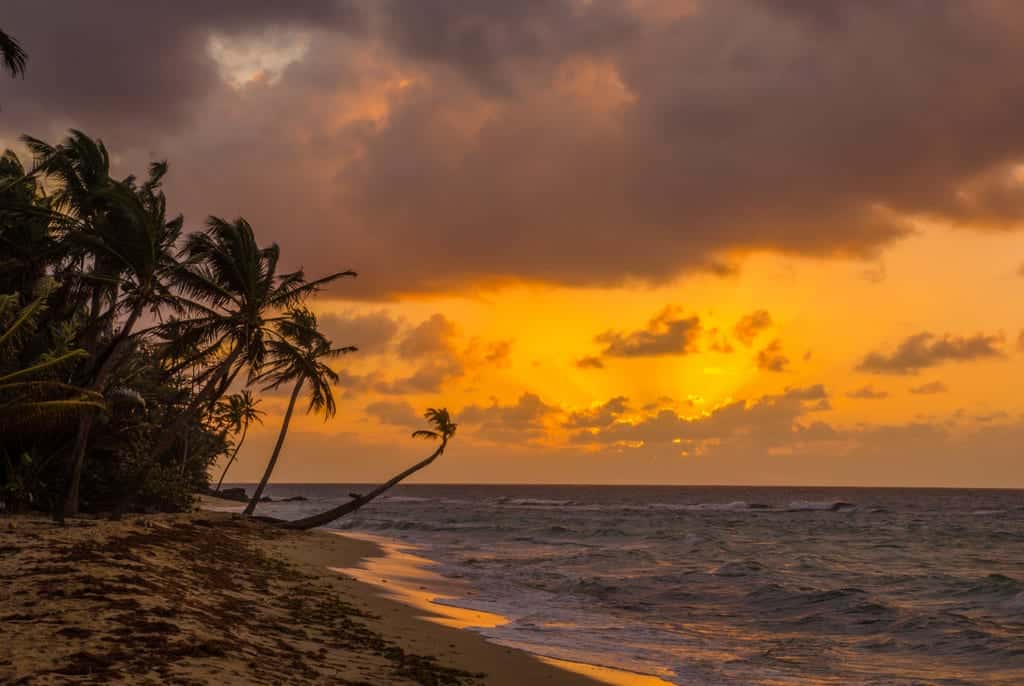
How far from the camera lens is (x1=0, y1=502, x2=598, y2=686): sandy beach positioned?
9.02 meters

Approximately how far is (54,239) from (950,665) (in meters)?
25.0

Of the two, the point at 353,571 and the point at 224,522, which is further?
the point at 224,522

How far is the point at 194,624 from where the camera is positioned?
11.2 meters

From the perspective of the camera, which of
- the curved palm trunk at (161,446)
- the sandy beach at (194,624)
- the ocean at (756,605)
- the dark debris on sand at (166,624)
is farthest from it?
the curved palm trunk at (161,446)

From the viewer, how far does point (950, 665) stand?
17.1 metres

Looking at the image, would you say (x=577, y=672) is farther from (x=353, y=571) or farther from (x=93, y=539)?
(x=353, y=571)

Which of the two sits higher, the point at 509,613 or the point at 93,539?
the point at 93,539

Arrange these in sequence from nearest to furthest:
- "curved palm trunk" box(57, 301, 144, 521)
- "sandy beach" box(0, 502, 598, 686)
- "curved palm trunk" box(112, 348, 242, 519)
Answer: "sandy beach" box(0, 502, 598, 686), "curved palm trunk" box(57, 301, 144, 521), "curved palm trunk" box(112, 348, 242, 519)

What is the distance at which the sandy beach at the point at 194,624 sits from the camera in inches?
355

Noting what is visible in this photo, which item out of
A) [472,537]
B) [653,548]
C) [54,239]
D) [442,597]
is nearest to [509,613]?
[442,597]

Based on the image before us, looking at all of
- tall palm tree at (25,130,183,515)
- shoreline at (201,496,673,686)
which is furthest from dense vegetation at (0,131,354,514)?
shoreline at (201,496,673,686)

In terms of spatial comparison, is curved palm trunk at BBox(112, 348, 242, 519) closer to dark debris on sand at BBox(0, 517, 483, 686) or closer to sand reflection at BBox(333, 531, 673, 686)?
sand reflection at BBox(333, 531, 673, 686)

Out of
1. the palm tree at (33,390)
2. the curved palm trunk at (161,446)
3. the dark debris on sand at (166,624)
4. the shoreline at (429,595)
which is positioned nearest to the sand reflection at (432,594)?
the shoreline at (429,595)

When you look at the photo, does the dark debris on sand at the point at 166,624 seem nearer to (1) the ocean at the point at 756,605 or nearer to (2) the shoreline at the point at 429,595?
(2) the shoreline at the point at 429,595
